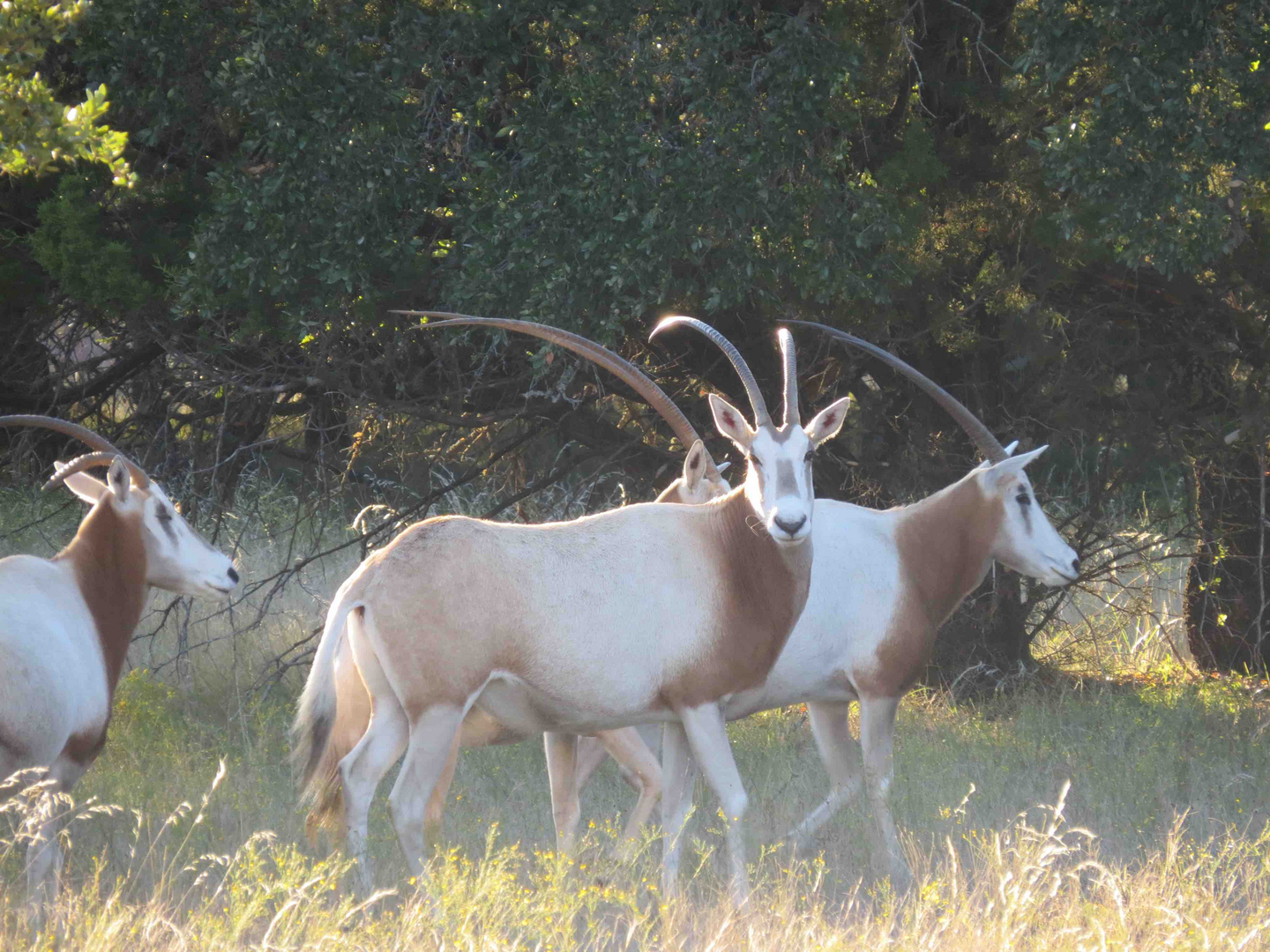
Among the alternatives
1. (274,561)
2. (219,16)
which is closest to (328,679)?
(219,16)

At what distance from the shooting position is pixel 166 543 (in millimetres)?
5465

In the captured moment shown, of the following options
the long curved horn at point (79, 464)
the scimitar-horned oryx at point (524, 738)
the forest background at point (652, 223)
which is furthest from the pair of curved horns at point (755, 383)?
the long curved horn at point (79, 464)

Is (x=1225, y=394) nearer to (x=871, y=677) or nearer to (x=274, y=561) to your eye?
(x=871, y=677)

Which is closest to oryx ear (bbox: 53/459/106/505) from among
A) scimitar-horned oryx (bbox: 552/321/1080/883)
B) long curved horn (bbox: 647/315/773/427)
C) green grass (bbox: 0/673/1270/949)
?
green grass (bbox: 0/673/1270/949)

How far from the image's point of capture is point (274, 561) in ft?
36.0

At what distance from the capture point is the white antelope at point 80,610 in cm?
443

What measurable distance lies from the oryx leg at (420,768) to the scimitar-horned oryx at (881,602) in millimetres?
872

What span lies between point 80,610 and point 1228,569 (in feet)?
23.1

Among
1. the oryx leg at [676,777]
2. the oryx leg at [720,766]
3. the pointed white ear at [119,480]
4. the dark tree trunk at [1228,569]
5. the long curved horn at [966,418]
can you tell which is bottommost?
the dark tree trunk at [1228,569]

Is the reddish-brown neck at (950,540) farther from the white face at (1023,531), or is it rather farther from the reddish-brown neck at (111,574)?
the reddish-brown neck at (111,574)

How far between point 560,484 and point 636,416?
0.97 metres

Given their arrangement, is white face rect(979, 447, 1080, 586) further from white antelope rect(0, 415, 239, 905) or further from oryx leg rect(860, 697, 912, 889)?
white antelope rect(0, 415, 239, 905)

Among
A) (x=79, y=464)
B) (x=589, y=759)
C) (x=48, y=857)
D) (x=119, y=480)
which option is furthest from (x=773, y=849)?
(x=79, y=464)

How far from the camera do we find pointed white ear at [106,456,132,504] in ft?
17.4
